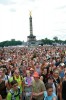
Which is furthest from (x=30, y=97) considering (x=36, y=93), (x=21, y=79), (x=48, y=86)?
(x=48, y=86)

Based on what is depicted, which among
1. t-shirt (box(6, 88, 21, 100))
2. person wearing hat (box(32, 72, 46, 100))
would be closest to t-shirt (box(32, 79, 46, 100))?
person wearing hat (box(32, 72, 46, 100))

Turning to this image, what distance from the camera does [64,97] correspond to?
1077cm

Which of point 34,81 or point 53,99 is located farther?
point 34,81

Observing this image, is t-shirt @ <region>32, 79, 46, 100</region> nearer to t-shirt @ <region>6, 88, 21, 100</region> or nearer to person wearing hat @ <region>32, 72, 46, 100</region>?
person wearing hat @ <region>32, 72, 46, 100</region>

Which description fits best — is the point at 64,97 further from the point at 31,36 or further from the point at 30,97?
the point at 31,36

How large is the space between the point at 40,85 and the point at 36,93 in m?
0.26

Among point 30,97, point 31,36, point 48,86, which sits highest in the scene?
point 48,86

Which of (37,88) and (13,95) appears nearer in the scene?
(13,95)

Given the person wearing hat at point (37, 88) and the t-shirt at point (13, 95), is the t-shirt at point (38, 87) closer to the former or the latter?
the person wearing hat at point (37, 88)

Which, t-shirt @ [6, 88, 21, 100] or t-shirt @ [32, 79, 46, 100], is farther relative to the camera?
t-shirt @ [32, 79, 46, 100]

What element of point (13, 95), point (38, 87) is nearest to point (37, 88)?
point (38, 87)

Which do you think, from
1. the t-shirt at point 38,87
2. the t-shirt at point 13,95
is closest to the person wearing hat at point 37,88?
the t-shirt at point 38,87

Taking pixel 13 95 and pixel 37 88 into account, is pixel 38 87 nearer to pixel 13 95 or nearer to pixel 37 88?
pixel 37 88

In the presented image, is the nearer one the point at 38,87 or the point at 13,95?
the point at 13,95
